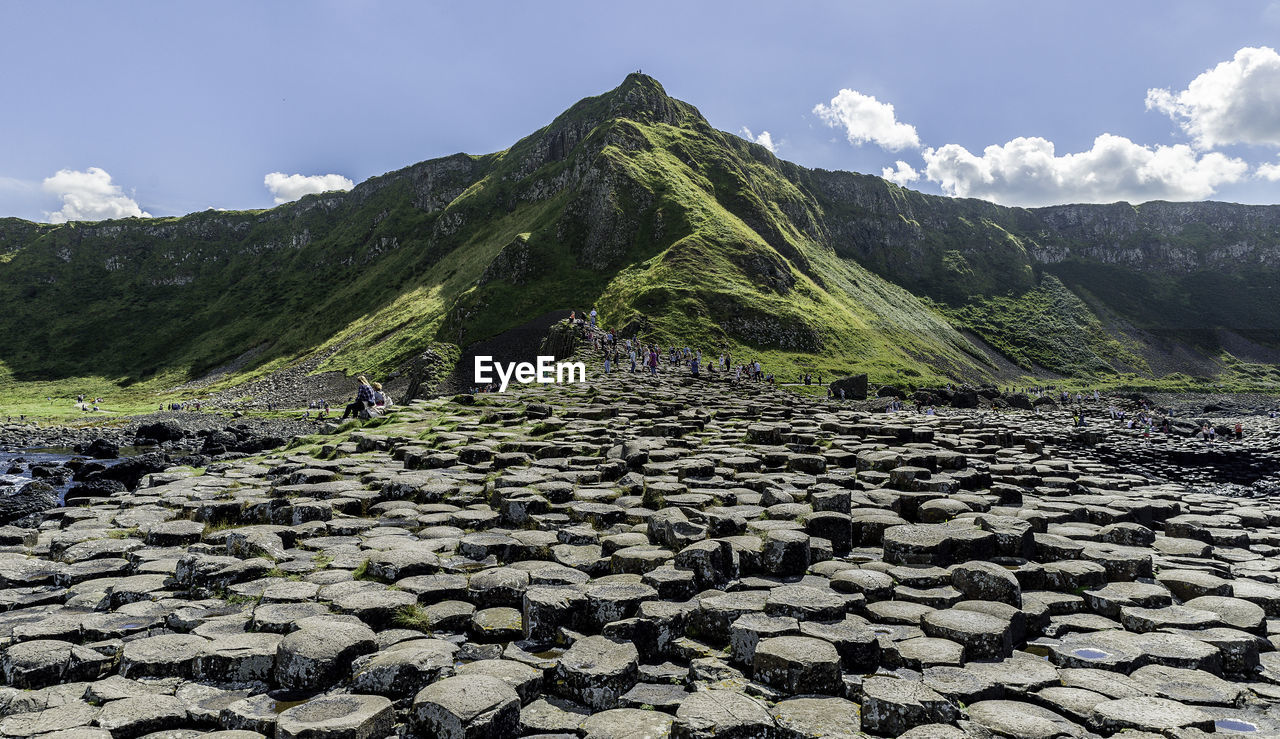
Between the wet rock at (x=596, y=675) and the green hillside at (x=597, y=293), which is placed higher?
the green hillside at (x=597, y=293)

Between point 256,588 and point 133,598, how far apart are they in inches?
52.6

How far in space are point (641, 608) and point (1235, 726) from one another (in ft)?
16.7

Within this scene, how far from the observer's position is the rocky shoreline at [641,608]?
16.3ft

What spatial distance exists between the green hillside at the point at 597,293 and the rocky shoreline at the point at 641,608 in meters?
65.9

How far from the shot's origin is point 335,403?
85.4 m

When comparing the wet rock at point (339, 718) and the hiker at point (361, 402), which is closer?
the wet rock at point (339, 718)

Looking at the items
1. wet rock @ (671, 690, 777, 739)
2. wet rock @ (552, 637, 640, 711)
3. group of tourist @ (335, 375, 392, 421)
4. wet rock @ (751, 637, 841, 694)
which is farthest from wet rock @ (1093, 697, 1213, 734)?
group of tourist @ (335, 375, 392, 421)

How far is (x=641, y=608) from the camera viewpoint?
6590 millimetres

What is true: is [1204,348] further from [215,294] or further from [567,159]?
[215,294]

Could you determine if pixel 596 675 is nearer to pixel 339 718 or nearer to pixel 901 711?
pixel 339 718

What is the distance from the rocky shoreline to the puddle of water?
0.02 meters

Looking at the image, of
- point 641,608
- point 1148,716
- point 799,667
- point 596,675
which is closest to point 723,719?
point 799,667

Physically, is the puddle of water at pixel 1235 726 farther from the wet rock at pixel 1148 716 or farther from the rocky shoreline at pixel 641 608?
the wet rock at pixel 1148 716

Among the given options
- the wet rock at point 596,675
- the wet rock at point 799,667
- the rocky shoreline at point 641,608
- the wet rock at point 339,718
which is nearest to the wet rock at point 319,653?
the rocky shoreline at point 641,608
